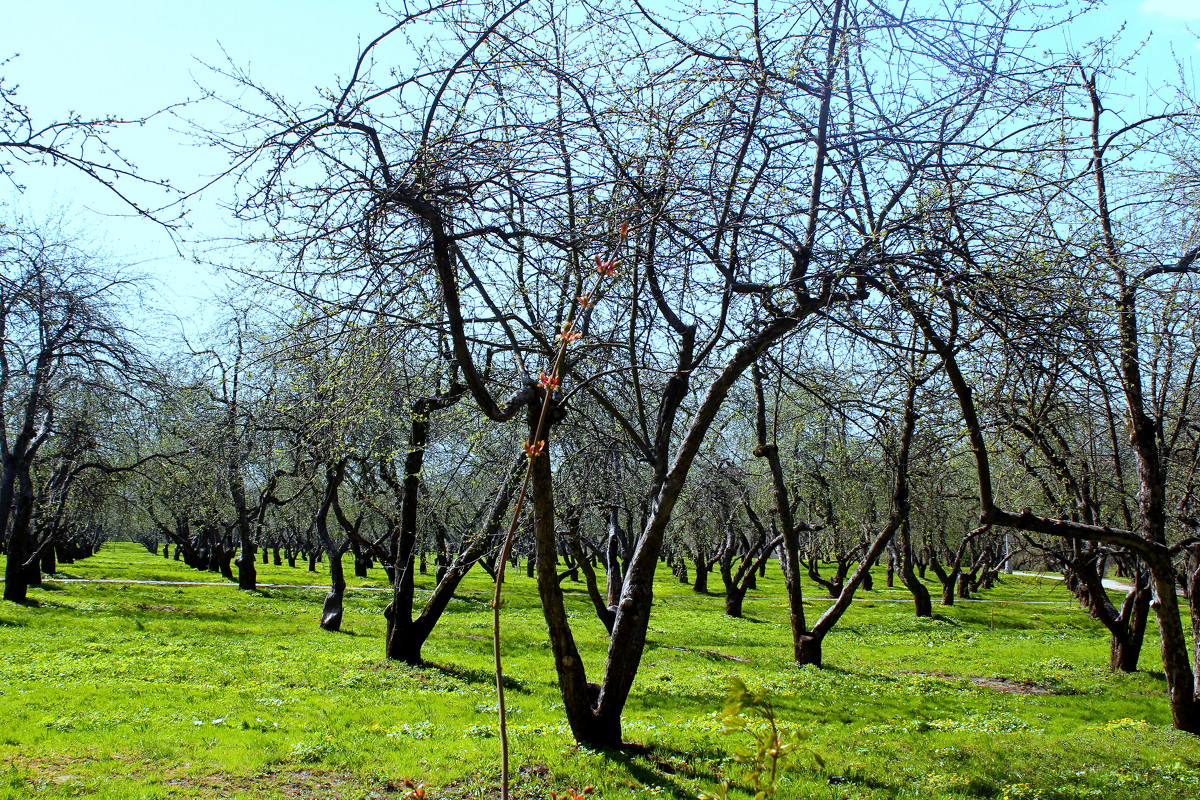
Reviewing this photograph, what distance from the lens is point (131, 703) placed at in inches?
356

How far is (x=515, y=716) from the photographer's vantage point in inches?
360

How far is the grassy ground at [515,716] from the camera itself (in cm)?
651

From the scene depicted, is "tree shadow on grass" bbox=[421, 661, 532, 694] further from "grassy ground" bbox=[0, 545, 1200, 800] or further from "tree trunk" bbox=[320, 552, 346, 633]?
"tree trunk" bbox=[320, 552, 346, 633]

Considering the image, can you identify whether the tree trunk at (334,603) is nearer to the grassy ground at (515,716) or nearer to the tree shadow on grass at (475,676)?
the grassy ground at (515,716)

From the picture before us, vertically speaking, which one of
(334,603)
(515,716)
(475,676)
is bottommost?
(475,676)

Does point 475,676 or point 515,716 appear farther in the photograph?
point 475,676

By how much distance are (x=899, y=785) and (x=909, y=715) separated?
3894mm

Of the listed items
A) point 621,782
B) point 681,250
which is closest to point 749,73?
point 681,250

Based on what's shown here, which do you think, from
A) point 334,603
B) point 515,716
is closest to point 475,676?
point 515,716

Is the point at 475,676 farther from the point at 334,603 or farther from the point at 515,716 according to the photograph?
the point at 334,603

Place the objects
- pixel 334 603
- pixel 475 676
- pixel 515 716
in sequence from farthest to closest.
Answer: pixel 334 603 < pixel 475 676 < pixel 515 716

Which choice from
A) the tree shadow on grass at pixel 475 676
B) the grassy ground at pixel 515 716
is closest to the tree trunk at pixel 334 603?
the grassy ground at pixel 515 716

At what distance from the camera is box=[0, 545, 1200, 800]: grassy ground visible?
6512 mm

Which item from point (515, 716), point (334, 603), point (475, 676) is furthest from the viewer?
point (334, 603)
